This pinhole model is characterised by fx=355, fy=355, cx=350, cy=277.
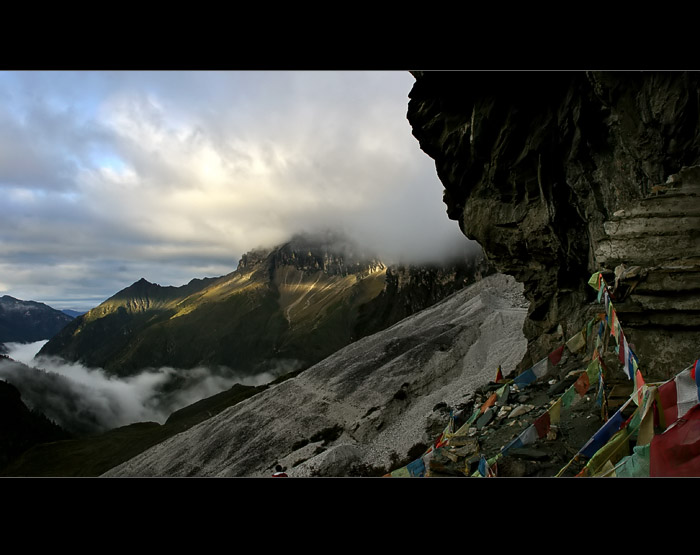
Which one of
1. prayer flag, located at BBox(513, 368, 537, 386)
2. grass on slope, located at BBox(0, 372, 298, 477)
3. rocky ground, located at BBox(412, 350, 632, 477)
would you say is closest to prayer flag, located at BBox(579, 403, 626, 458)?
rocky ground, located at BBox(412, 350, 632, 477)

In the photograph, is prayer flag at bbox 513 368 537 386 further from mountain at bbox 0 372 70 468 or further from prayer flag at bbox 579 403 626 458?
mountain at bbox 0 372 70 468

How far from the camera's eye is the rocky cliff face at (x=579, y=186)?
307 inches

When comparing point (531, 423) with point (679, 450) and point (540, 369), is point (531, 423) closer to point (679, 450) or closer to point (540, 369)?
point (540, 369)

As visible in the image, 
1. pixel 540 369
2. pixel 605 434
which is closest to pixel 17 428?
pixel 540 369

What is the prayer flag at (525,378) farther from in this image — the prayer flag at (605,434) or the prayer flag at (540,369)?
the prayer flag at (605,434)

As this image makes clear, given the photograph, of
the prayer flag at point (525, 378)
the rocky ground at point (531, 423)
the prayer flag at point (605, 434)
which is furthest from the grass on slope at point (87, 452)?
the prayer flag at point (605, 434)

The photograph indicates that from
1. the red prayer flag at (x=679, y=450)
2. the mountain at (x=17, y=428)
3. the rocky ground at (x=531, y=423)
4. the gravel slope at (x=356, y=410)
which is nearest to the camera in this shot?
the red prayer flag at (x=679, y=450)

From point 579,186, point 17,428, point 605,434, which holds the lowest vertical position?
point 17,428

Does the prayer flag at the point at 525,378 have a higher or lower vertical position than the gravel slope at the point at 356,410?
higher

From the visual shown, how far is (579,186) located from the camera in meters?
16.9

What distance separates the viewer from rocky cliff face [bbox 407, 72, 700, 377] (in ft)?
25.6
